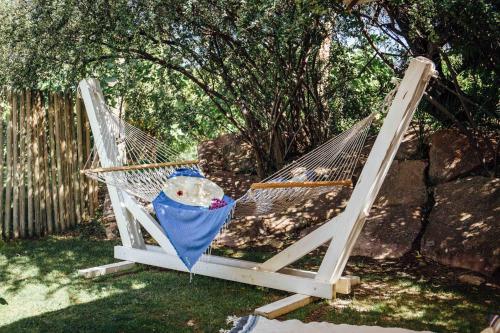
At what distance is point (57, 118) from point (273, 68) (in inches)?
79.0

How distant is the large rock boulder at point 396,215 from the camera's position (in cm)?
404

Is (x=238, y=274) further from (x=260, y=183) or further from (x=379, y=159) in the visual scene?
(x=379, y=159)

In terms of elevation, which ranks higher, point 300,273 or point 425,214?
point 425,214

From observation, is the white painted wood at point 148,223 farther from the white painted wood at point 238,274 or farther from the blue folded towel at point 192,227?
the blue folded towel at point 192,227

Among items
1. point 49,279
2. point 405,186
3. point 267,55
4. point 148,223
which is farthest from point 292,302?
point 267,55

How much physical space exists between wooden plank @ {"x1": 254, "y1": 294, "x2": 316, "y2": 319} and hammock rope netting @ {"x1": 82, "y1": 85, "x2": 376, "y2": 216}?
1.80ft

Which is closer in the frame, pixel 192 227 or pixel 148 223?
pixel 192 227

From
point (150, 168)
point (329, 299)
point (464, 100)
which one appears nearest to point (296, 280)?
point (329, 299)

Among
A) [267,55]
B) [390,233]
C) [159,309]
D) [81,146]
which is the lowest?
[159,309]

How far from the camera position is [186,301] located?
3.13 m

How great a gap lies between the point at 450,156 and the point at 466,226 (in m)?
0.81

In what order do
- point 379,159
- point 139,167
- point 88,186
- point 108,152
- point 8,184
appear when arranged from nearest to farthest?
point 379,159
point 139,167
point 108,152
point 8,184
point 88,186

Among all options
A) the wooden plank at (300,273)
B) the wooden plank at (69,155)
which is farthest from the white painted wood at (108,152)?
the wooden plank at (69,155)

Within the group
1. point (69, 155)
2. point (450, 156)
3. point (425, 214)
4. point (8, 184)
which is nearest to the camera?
point (425, 214)
